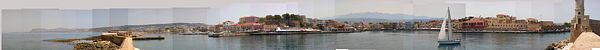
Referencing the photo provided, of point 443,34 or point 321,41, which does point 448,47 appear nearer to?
point 443,34

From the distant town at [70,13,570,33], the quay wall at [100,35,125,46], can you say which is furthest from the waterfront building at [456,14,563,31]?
the quay wall at [100,35,125,46]

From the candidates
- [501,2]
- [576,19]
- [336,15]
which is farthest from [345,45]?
[576,19]

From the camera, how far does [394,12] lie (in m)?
4.52

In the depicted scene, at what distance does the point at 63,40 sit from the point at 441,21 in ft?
6.54

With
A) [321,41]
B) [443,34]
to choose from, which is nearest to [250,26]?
[321,41]

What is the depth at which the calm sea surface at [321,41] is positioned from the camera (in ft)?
15.0

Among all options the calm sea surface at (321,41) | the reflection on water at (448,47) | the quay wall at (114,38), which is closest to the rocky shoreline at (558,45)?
the calm sea surface at (321,41)

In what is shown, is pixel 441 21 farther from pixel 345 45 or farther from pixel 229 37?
pixel 229 37

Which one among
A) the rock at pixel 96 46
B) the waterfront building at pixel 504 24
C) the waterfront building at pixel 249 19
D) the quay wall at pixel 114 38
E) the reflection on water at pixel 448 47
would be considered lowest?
the reflection on water at pixel 448 47

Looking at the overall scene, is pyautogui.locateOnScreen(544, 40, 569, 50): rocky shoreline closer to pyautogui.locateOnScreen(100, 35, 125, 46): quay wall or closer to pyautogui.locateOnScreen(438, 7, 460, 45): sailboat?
pyautogui.locateOnScreen(438, 7, 460, 45): sailboat

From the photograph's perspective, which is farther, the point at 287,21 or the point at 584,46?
the point at 287,21

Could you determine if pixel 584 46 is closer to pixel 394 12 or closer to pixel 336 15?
pixel 394 12

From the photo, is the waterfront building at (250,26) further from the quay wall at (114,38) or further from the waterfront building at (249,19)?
the quay wall at (114,38)

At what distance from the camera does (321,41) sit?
464 cm
